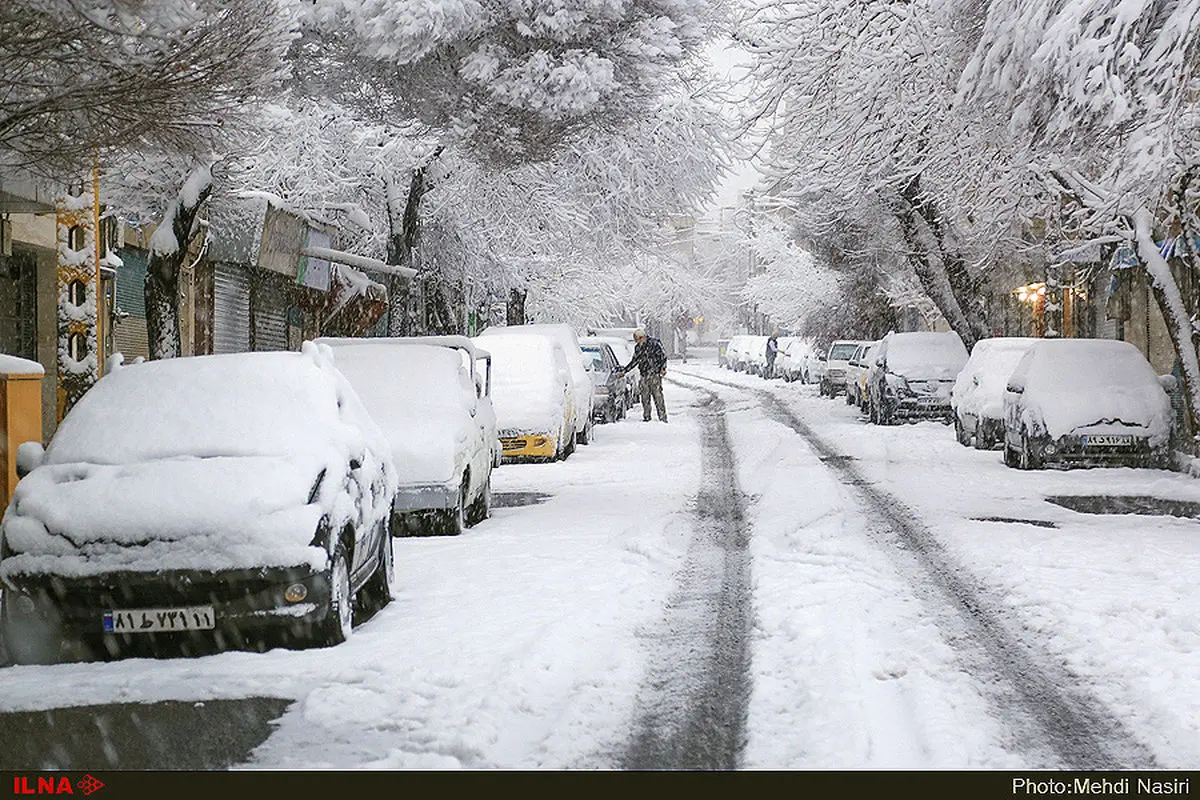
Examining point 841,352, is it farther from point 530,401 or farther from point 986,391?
point 530,401

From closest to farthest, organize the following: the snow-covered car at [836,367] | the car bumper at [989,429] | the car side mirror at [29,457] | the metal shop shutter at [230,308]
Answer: the car side mirror at [29,457] → the car bumper at [989,429] → the metal shop shutter at [230,308] → the snow-covered car at [836,367]

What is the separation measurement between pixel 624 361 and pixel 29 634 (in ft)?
100.0

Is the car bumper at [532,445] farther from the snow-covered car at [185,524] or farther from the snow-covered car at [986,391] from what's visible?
→ the snow-covered car at [185,524]

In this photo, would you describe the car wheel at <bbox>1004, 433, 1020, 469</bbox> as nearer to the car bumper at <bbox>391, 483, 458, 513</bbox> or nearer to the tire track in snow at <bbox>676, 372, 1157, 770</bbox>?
the tire track in snow at <bbox>676, 372, 1157, 770</bbox>

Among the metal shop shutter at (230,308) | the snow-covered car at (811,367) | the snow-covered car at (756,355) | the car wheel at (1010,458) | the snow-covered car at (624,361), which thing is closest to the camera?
the car wheel at (1010,458)

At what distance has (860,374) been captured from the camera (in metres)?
34.1

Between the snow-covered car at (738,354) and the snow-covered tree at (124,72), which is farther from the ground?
the snow-covered tree at (124,72)

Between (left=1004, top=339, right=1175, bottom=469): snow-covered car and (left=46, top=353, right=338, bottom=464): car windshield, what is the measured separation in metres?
11.7

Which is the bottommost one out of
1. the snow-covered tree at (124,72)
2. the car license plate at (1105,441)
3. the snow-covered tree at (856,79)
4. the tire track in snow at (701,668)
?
the tire track in snow at (701,668)

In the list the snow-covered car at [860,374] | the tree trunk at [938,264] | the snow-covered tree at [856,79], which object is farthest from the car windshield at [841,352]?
the snow-covered tree at [856,79]

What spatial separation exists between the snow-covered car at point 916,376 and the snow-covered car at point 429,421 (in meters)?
15.0

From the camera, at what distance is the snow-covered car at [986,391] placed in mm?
21234

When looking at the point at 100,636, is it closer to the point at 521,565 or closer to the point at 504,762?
the point at 504,762

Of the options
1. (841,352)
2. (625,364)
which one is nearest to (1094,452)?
(625,364)
